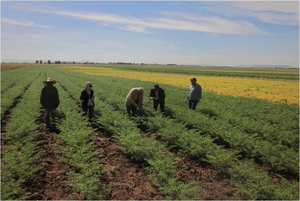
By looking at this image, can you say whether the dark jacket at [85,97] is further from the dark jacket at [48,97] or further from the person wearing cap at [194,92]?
the person wearing cap at [194,92]

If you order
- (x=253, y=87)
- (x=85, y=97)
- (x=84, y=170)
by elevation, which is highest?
(x=85, y=97)

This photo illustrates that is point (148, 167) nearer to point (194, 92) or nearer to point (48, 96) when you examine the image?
point (48, 96)

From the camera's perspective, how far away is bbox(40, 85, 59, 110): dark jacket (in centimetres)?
795

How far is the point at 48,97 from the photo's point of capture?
26.2 feet

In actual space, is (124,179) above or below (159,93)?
below

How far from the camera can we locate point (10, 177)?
412cm

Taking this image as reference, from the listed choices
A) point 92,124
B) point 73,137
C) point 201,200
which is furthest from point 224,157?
point 92,124

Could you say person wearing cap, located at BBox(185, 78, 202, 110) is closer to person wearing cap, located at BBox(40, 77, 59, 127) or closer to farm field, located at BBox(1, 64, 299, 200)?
farm field, located at BBox(1, 64, 299, 200)

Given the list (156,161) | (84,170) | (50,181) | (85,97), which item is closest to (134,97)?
(85,97)

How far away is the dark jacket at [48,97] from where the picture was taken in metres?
7.95

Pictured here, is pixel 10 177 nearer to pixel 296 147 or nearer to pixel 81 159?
pixel 81 159

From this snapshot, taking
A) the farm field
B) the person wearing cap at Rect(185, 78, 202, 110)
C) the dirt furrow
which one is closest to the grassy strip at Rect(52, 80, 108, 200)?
the farm field

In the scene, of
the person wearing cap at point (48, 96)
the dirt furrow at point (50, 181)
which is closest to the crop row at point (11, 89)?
the person wearing cap at point (48, 96)

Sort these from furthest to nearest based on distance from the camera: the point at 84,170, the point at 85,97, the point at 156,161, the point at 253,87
Result: 1. the point at 253,87
2. the point at 85,97
3. the point at 156,161
4. the point at 84,170
